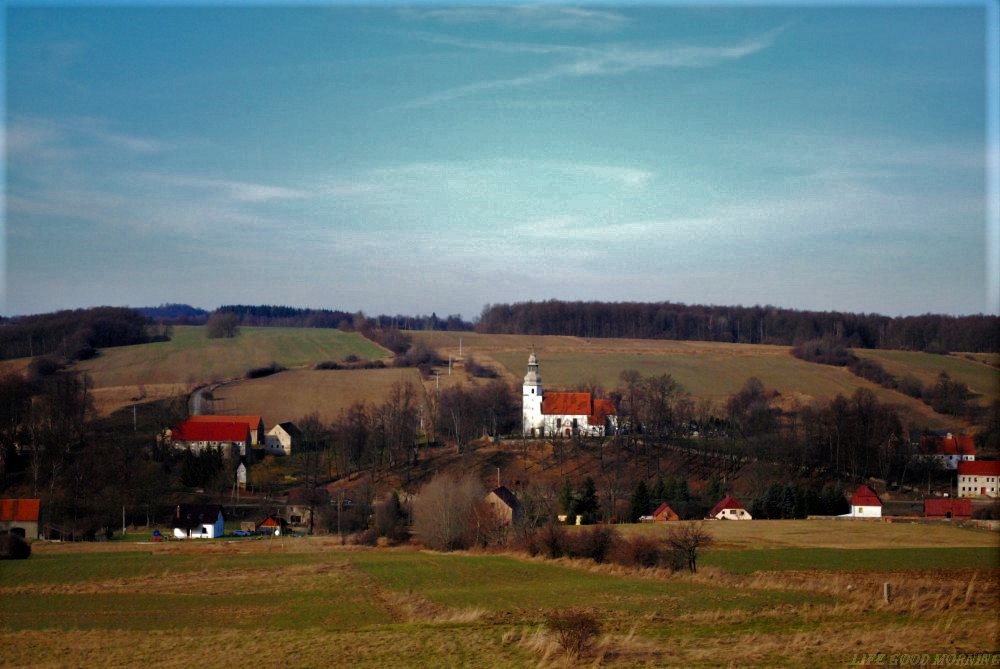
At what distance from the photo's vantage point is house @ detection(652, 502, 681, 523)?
49.8 metres

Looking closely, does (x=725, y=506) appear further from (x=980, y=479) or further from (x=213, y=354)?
(x=213, y=354)

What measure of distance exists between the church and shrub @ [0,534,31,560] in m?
40.8

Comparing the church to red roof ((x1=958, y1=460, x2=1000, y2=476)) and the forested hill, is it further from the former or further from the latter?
the forested hill

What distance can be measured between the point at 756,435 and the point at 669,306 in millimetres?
63942

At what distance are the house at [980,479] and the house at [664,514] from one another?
1913cm

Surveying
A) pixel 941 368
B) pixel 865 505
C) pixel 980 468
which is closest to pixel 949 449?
pixel 980 468

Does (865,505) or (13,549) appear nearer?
(13,549)

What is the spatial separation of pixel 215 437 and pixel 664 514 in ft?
107

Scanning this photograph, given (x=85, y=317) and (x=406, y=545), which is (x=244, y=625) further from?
(x=85, y=317)

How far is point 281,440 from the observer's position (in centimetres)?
6788

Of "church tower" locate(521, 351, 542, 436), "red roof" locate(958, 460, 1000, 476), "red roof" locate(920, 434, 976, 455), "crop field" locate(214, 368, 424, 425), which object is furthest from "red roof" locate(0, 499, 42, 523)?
"red roof" locate(958, 460, 1000, 476)

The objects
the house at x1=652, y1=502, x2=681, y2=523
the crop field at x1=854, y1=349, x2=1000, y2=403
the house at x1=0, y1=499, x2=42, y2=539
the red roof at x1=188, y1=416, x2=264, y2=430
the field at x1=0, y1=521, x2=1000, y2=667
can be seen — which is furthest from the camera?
the red roof at x1=188, y1=416, x2=264, y2=430

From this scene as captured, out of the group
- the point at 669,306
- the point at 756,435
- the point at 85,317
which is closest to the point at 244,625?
the point at 756,435

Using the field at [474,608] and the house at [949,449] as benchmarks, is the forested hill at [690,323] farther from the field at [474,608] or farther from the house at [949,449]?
the field at [474,608]
